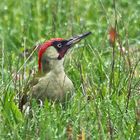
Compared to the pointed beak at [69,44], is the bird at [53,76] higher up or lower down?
lower down

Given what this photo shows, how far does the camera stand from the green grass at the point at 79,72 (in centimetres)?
699

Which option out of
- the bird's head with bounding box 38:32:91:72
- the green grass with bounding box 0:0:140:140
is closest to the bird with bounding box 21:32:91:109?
the bird's head with bounding box 38:32:91:72

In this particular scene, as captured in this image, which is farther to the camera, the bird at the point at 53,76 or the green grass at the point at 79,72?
the bird at the point at 53,76

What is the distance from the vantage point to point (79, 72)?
8602 millimetres

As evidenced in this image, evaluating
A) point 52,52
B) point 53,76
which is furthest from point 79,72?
point 53,76

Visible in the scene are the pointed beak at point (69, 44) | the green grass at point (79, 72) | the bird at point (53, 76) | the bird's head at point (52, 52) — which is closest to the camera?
the green grass at point (79, 72)

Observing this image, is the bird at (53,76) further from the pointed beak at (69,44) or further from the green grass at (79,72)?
the green grass at (79,72)

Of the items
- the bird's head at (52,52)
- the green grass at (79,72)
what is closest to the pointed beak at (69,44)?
the bird's head at (52,52)

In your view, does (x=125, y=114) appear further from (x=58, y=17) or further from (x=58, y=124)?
(x=58, y=17)

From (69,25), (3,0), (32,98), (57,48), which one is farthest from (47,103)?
(3,0)

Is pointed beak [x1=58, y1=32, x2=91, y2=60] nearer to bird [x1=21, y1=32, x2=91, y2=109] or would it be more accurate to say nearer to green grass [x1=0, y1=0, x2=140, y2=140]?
bird [x1=21, y1=32, x2=91, y2=109]

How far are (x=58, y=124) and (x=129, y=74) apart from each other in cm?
143

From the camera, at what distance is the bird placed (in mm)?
7906

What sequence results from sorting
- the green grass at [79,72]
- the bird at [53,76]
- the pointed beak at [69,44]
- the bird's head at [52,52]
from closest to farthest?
1. the green grass at [79,72]
2. the bird at [53,76]
3. the bird's head at [52,52]
4. the pointed beak at [69,44]
